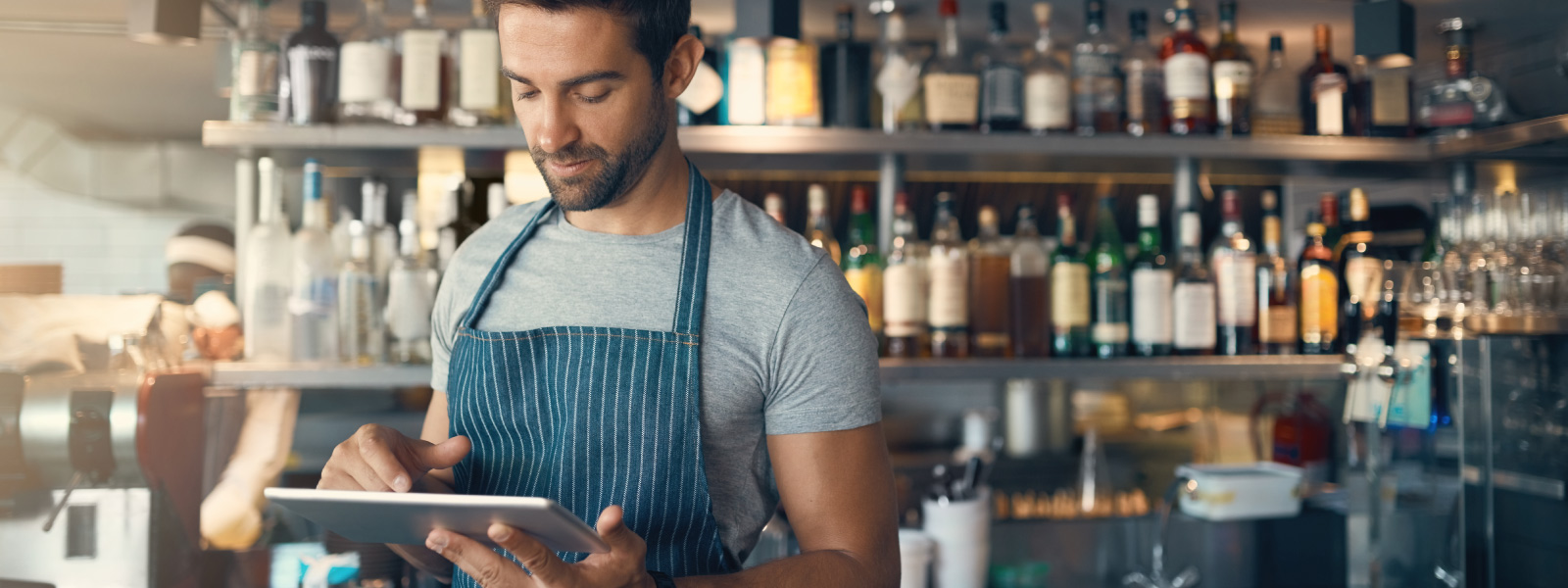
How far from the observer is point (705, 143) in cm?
170

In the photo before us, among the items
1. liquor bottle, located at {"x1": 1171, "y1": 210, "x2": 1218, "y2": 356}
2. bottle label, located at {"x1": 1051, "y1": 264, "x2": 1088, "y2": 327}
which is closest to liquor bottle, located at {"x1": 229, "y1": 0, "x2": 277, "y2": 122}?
bottle label, located at {"x1": 1051, "y1": 264, "x2": 1088, "y2": 327}

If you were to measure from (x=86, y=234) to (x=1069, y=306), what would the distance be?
4.32 meters

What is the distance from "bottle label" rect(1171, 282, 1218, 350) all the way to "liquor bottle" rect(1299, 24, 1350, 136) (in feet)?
1.34

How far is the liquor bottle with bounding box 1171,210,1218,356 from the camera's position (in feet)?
6.05

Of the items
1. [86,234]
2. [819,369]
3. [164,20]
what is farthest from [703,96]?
[86,234]

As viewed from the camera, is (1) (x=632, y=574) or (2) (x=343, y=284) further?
(2) (x=343, y=284)

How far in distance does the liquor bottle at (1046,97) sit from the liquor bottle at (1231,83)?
291mm

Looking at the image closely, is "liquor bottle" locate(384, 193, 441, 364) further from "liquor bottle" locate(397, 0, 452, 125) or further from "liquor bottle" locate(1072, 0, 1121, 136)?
"liquor bottle" locate(1072, 0, 1121, 136)

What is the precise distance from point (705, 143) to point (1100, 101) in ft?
2.42

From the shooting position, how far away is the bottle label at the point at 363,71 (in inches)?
64.2

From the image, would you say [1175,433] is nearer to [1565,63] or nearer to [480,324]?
[1565,63]

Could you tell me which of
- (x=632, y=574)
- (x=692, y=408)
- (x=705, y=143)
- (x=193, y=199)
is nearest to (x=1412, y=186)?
(x=705, y=143)

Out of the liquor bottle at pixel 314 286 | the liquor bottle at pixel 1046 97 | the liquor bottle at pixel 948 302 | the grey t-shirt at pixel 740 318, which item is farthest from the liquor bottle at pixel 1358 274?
the liquor bottle at pixel 314 286

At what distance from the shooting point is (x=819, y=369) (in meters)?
0.93
